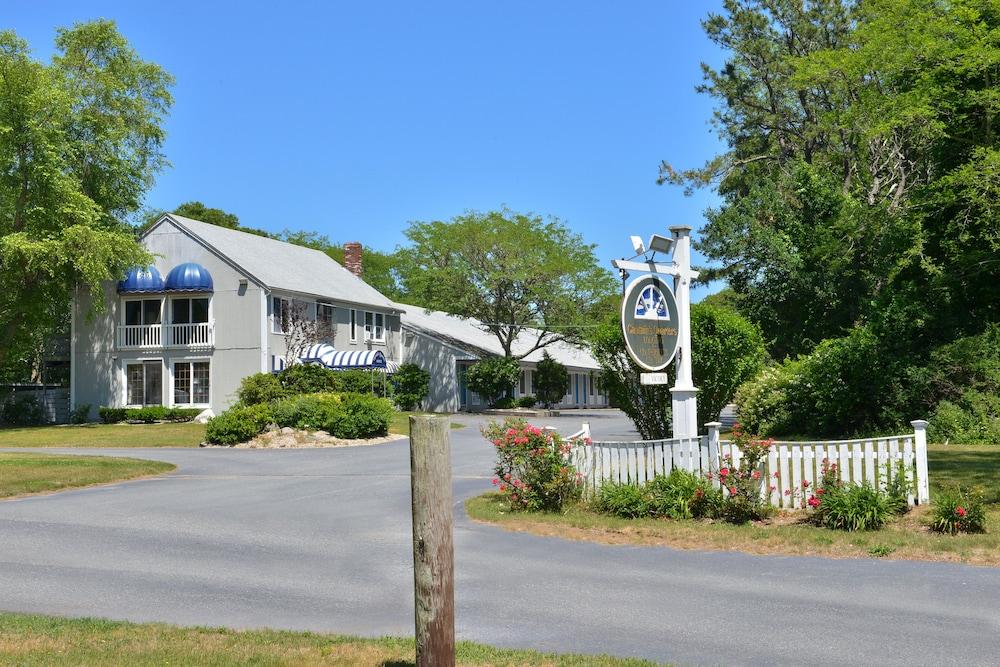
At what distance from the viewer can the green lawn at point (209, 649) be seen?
672 centimetres

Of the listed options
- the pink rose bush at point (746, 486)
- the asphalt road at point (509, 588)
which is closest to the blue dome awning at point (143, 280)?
the asphalt road at point (509, 588)

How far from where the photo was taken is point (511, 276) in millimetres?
52719

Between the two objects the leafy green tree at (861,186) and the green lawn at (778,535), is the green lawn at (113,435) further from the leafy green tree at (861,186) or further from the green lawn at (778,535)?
the green lawn at (778,535)

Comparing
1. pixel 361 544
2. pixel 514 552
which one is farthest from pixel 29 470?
pixel 514 552

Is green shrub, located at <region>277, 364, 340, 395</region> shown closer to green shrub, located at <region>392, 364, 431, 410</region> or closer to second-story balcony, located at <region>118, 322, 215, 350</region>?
second-story balcony, located at <region>118, 322, 215, 350</region>

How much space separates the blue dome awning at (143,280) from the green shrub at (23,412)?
7.64 metres

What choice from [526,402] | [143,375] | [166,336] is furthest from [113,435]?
[526,402]

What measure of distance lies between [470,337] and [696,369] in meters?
41.5

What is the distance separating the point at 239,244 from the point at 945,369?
32.1 m

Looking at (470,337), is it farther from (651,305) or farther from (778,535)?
(778,535)

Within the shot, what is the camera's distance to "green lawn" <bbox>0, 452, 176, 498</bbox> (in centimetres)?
1972

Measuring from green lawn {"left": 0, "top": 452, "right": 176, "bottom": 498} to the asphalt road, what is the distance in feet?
13.5

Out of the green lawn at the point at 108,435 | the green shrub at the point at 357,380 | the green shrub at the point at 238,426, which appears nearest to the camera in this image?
A: the green shrub at the point at 238,426

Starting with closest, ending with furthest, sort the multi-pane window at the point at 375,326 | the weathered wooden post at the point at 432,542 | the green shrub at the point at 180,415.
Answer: the weathered wooden post at the point at 432,542 < the green shrub at the point at 180,415 < the multi-pane window at the point at 375,326
